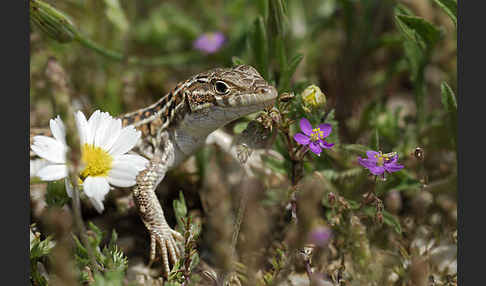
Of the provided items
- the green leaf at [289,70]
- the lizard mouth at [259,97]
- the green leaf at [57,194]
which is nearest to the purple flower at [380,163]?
the lizard mouth at [259,97]

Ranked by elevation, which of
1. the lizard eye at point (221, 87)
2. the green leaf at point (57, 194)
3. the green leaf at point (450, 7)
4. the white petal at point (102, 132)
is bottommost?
the green leaf at point (57, 194)

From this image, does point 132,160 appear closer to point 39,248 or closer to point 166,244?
point 166,244

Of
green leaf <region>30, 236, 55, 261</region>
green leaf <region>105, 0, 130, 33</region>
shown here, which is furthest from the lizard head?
green leaf <region>105, 0, 130, 33</region>

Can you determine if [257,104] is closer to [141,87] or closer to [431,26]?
[431,26]

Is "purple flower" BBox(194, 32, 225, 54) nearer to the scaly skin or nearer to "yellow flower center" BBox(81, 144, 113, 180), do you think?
the scaly skin

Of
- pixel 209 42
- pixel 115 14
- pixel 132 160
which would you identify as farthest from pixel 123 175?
pixel 209 42

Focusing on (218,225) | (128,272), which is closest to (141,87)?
(128,272)

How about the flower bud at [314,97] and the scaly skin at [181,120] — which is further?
the flower bud at [314,97]

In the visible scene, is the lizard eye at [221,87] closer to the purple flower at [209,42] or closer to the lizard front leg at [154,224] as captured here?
the lizard front leg at [154,224]
